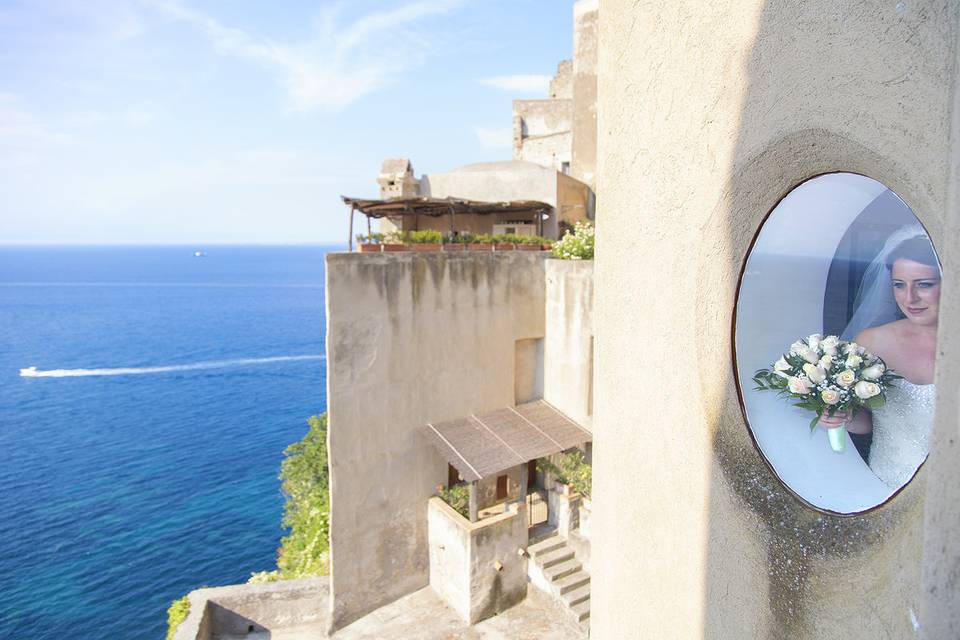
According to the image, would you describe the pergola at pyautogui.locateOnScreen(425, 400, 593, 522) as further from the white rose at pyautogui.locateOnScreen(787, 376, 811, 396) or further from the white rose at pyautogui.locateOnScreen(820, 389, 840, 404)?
the white rose at pyautogui.locateOnScreen(820, 389, 840, 404)

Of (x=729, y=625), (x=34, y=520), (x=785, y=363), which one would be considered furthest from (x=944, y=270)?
(x=34, y=520)

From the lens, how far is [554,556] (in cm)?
1452

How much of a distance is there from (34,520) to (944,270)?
123 ft

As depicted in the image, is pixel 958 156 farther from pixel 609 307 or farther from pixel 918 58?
pixel 609 307

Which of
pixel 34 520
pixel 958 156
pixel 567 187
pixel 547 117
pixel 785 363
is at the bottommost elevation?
pixel 34 520

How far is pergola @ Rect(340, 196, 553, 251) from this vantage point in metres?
15.4

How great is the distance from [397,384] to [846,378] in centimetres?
1234

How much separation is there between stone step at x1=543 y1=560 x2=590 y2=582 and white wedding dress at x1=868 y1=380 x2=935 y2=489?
12.9m

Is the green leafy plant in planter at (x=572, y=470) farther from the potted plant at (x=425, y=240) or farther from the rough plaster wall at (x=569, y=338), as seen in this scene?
the potted plant at (x=425, y=240)

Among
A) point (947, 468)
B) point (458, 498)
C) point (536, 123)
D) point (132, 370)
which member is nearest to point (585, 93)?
point (536, 123)

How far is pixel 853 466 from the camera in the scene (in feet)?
8.69

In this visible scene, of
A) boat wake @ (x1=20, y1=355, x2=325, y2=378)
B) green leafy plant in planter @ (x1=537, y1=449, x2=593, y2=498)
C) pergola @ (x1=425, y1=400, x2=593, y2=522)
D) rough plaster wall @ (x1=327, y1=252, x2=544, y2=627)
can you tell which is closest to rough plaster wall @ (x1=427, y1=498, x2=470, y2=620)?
rough plaster wall @ (x1=327, y1=252, x2=544, y2=627)

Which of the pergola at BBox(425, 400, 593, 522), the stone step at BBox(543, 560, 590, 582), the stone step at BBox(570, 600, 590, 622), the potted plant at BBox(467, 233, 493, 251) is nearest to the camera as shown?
the stone step at BBox(570, 600, 590, 622)

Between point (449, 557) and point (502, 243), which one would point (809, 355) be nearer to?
point (449, 557)
